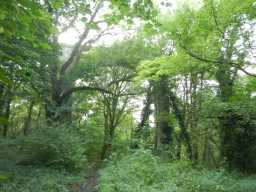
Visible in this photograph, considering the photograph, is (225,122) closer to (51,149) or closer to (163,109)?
(163,109)

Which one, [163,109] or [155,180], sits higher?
[163,109]

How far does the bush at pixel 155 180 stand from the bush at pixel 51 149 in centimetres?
323

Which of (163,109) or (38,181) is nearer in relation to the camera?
(38,181)

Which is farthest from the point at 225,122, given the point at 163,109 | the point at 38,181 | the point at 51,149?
the point at 38,181

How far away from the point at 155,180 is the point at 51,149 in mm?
5282

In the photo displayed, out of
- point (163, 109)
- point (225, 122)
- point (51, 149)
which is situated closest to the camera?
point (51, 149)

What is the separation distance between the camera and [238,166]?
13.2 metres

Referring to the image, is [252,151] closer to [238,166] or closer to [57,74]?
[238,166]

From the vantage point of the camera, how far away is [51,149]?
1257 centimetres

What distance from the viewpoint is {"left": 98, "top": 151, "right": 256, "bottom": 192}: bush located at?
7836 millimetres

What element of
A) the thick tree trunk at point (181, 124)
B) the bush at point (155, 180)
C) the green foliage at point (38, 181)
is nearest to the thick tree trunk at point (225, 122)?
the thick tree trunk at point (181, 124)

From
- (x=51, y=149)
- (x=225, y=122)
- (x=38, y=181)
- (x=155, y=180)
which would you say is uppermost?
(x=225, y=122)

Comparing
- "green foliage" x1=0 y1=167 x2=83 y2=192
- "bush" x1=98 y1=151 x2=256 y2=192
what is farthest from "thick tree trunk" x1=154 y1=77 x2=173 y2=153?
"bush" x1=98 y1=151 x2=256 y2=192

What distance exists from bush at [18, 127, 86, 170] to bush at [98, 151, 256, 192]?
10.6 ft
